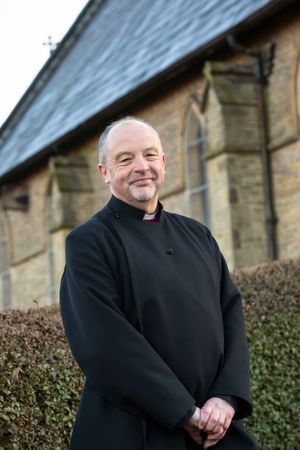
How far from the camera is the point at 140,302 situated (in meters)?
4.12

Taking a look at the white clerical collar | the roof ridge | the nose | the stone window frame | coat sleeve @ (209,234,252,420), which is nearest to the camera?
coat sleeve @ (209,234,252,420)

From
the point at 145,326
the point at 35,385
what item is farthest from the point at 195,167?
the point at 145,326

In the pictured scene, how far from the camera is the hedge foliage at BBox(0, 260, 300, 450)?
5.38m

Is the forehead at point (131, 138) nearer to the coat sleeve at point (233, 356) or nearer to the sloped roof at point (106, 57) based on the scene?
the coat sleeve at point (233, 356)

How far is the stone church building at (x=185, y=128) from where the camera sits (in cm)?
1892

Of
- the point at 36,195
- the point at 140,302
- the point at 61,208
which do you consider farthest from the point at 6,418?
the point at 36,195

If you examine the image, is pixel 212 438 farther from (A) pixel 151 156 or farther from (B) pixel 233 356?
(A) pixel 151 156

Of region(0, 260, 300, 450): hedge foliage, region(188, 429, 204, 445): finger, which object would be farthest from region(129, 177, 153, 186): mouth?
region(0, 260, 300, 450): hedge foliage

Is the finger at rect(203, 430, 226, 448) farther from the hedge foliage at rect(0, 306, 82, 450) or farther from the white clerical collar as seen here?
the hedge foliage at rect(0, 306, 82, 450)

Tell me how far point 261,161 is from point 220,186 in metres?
0.85

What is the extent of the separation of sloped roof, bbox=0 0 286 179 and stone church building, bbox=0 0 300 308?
0.18ft

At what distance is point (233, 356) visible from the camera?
4.27 meters

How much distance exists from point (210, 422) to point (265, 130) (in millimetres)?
15617

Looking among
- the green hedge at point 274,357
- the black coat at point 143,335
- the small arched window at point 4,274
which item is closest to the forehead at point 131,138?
the black coat at point 143,335
